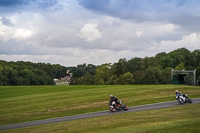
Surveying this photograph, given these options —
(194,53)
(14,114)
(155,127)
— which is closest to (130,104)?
(14,114)

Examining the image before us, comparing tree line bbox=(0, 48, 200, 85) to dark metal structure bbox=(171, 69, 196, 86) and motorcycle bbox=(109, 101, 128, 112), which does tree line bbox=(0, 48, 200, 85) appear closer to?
dark metal structure bbox=(171, 69, 196, 86)

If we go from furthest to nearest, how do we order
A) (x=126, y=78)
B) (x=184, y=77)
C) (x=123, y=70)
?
(x=123, y=70), (x=126, y=78), (x=184, y=77)

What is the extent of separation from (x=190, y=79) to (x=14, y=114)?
40168 mm

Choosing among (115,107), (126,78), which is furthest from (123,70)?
(115,107)

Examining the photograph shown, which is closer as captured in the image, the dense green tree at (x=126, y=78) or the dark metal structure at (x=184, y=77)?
the dark metal structure at (x=184, y=77)

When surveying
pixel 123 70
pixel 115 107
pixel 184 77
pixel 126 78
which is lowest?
pixel 115 107

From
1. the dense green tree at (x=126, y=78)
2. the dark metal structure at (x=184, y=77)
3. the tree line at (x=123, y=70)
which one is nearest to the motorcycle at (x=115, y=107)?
the dark metal structure at (x=184, y=77)

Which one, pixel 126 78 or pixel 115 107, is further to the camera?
pixel 126 78

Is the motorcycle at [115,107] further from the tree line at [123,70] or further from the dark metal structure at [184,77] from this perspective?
the tree line at [123,70]

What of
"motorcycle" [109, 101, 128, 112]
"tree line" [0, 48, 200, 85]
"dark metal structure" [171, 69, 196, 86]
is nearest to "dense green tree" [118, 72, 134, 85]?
"tree line" [0, 48, 200, 85]

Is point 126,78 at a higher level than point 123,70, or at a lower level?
lower

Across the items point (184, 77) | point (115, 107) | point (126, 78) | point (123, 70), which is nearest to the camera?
point (115, 107)

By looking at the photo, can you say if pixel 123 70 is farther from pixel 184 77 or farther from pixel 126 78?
pixel 184 77

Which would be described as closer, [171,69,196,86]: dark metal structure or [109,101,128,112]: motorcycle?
[109,101,128,112]: motorcycle
